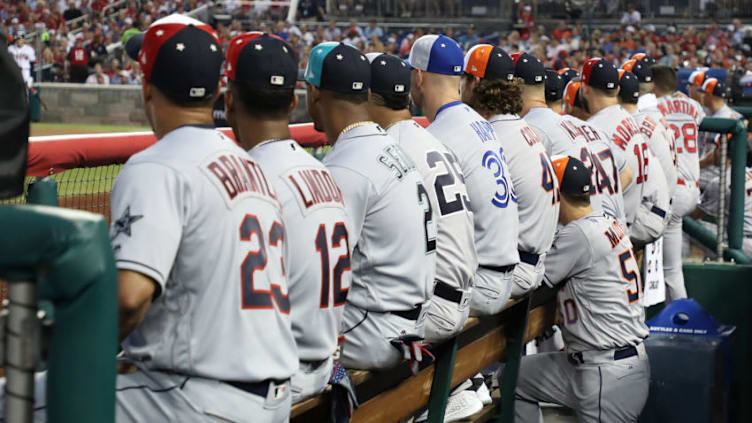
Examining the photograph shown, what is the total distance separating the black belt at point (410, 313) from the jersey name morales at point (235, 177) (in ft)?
3.57

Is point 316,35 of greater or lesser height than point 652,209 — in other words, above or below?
above

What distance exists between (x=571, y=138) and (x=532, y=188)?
45.0 inches

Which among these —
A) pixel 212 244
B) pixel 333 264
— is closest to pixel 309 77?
pixel 333 264

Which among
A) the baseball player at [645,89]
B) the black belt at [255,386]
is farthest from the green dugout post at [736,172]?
the black belt at [255,386]

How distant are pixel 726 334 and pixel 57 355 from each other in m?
4.87

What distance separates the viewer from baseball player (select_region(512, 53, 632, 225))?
5684 mm

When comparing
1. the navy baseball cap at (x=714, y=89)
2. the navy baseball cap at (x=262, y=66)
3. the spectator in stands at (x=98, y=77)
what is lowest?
the spectator in stands at (x=98, y=77)

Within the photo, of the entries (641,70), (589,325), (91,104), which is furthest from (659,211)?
(91,104)

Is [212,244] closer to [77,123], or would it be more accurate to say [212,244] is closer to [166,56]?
[166,56]

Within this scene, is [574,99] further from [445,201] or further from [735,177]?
[445,201]

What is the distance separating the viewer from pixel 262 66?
110 inches

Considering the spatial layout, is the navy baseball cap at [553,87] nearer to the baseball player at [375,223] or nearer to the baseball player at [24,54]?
the baseball player at [375,223]

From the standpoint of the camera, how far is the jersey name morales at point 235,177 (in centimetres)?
232

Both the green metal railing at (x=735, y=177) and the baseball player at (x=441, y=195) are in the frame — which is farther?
the green metal railing at (x=735, y=177)
